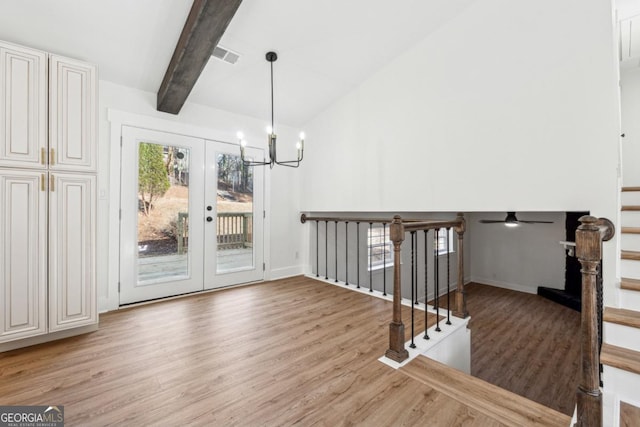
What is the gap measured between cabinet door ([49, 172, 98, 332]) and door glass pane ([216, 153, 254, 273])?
4.69 feet

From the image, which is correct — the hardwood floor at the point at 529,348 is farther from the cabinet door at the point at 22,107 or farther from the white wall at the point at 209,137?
the cabinet door at the point at 22,107

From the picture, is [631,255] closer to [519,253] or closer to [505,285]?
Result: [519,253]

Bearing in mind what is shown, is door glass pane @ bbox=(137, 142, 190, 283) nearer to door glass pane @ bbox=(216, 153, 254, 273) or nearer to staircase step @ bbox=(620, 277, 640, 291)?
door glass pane @ bbox=(216, 153, 254, 273)

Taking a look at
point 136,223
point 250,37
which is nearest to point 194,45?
point 250,37

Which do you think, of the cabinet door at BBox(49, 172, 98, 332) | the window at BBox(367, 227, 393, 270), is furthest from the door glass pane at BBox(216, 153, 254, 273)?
the window at BBox(367, 227, 393, 270)

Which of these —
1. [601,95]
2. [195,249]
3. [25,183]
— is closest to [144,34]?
[25,183]

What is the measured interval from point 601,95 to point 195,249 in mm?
4149

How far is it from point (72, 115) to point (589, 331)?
12.5 ft

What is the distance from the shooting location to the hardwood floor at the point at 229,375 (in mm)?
1459

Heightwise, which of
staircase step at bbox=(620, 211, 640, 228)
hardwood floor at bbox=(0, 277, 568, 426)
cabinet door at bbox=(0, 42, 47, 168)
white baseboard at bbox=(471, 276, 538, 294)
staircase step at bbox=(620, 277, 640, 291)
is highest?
cabinet door at bbox=(0, 42, 47, 168)

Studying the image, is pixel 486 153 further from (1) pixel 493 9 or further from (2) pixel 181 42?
(2) pixel 181 42

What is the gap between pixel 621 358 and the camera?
1.45m

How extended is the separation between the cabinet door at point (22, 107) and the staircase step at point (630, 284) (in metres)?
4.31

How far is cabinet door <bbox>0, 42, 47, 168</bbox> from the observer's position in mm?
2078
